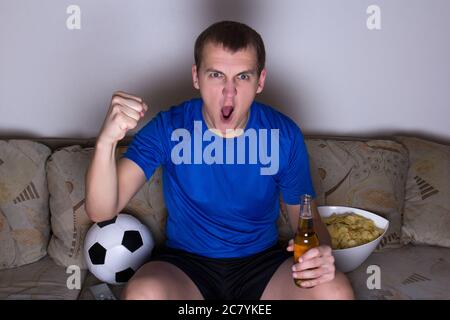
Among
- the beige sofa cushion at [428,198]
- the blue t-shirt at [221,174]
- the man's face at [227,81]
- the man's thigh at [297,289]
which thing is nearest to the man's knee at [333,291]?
the man's thigh at [297,289]

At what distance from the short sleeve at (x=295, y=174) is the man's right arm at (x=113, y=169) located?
42cm

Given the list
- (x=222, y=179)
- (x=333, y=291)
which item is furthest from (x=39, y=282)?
(x=333, y=291)

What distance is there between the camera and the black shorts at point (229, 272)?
1515mm

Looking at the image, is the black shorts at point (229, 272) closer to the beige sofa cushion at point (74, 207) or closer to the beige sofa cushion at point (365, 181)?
the beige sofa cushion at point (74, 207)

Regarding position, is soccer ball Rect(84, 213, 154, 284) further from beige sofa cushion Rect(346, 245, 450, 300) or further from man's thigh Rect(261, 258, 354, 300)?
beige sofa cushion Rect(346, 245, 450, 300)

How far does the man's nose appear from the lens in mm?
1524

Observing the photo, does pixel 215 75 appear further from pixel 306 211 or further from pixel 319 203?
pixel 319 203

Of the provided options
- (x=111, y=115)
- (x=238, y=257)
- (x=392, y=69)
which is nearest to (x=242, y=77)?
(x=111, y=115)

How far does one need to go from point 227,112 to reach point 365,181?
711 mm

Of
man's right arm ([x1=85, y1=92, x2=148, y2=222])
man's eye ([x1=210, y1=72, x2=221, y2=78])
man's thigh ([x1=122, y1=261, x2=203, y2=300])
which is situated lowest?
man's thigh ([x1=122, y1=261, x2=203, y2=300])

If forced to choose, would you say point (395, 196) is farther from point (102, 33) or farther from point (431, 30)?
point (102, 33)

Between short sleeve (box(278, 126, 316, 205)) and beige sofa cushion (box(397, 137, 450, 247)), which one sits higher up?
short sleeve (box(278, 126, 316, 205))

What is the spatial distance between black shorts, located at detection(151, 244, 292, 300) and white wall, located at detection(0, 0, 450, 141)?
30.1 inches

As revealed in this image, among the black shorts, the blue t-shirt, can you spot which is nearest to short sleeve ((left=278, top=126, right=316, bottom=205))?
the blue t-shirt
